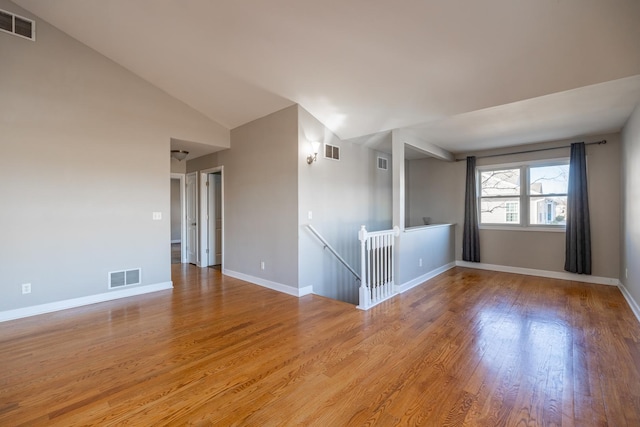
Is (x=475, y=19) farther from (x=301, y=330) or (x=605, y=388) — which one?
(x=301, y=330)

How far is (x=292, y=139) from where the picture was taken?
4188mm

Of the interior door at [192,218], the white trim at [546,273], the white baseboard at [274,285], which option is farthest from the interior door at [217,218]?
the white trim at [546,273]

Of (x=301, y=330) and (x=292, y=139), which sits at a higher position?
(x=292, y=139)

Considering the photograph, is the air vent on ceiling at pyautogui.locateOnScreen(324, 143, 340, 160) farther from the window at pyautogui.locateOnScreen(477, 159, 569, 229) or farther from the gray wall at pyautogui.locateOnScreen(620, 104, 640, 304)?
the gray wall at pyautogui.locateOnScreen(620, 104, 640, 304)

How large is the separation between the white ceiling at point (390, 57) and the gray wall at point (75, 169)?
14.9 inches

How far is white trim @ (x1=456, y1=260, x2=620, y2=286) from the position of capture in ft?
15.5

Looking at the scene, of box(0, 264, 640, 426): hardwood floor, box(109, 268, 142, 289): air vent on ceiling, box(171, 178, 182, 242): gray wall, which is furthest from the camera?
box(171, 178, 182, 242): gray wall

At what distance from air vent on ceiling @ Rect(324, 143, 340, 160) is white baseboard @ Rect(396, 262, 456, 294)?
2.25m

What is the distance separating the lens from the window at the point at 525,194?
5211mm

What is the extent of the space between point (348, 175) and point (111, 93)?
367cm

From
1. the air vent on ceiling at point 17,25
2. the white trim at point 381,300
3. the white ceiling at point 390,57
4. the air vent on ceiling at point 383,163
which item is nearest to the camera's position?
the white ceiling at point 390,57

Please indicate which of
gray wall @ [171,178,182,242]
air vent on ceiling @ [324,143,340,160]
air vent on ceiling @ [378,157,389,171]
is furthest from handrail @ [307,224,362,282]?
gray wall @ [171,178,182,242]

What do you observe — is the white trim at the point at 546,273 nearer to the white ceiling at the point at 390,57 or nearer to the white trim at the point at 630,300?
the white trim at the point at 630,300

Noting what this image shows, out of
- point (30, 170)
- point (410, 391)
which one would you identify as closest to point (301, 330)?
point (410, 391)
